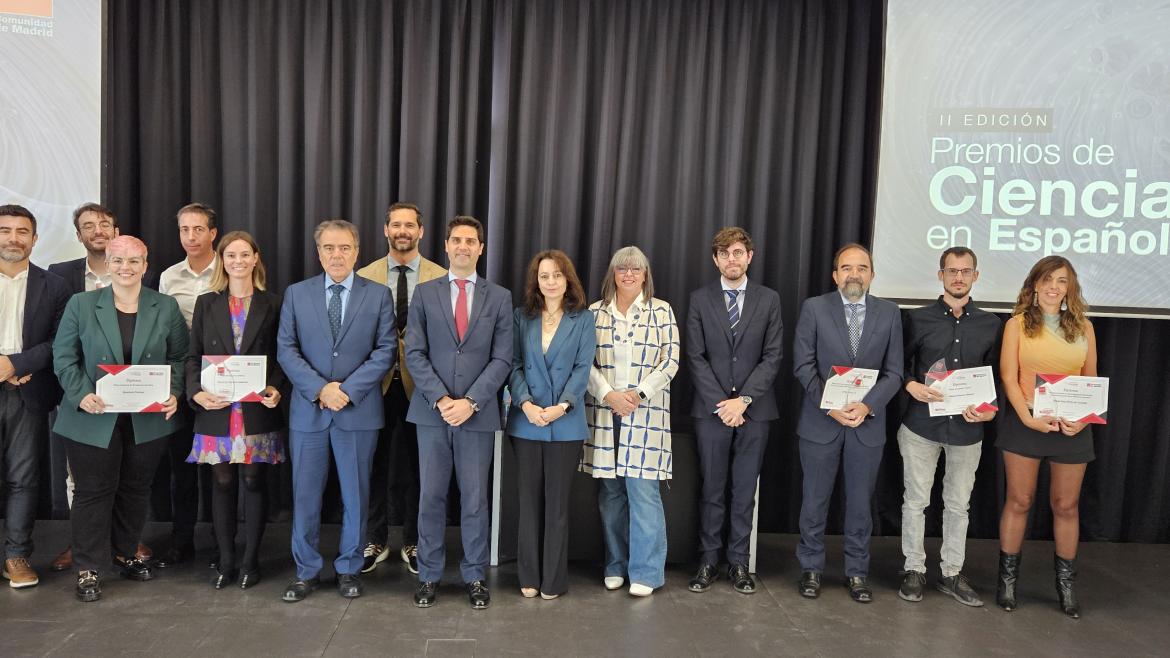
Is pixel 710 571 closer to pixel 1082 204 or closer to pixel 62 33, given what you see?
pixel 1082 204

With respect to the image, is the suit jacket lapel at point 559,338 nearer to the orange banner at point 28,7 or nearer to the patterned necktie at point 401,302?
the patterned necktie at point 401,302

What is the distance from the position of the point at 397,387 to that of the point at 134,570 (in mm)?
1425

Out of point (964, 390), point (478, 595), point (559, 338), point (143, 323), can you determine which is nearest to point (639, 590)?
point (478, 595)

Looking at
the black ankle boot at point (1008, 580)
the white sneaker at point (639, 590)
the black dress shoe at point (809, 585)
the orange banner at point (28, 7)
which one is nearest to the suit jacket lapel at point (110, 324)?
the orange banner at point (28, 7)

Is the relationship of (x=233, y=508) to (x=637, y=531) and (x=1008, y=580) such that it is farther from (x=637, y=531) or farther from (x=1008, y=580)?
(x=1008, y=580)

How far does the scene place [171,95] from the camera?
467 centimetres

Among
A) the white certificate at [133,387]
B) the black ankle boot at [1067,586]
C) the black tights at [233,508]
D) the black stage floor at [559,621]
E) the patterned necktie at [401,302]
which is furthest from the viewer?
the patterned necktie at [401,302]

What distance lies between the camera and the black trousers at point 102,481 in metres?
3.47

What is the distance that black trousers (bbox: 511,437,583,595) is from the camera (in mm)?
3562

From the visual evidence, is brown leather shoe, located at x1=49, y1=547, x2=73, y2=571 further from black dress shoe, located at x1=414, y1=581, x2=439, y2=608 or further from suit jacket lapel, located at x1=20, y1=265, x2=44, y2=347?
black dress shoe, located at x1=414, y1=581, x2=439, y2=608

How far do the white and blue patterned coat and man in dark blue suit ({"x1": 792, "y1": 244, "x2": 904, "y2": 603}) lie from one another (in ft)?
2.15

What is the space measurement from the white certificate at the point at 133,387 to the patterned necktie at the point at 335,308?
0.71 metres

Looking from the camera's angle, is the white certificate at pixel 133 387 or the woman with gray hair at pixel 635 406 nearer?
the white certificate at pixel 133 387

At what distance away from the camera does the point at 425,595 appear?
3498mm
